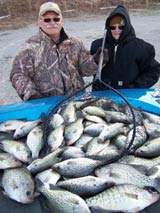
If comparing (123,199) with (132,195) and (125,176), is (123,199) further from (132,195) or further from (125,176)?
(125,176)

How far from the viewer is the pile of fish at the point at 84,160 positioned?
2.24m

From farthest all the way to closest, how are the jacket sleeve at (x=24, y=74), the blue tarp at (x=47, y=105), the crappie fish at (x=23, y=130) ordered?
the jacket sleeve at (x=24, y=74)
the blue tarp at (x=47, y=105)
the crappie fish at (x=23, y=130)

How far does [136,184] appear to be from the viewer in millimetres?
2340

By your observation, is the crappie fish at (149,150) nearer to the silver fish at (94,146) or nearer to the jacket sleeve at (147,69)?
the silver fish at (94,146)

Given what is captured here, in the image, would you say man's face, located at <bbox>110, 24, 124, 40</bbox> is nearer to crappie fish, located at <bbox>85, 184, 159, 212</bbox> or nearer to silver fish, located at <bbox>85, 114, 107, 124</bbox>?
silver fish, located at <bbox>85, 114, 107, 124</bbox>

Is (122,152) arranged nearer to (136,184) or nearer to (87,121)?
(136,184)

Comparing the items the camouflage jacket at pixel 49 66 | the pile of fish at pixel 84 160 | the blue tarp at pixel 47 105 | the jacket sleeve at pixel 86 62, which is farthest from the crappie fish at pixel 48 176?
the jacket sleeve at pixel 86 62

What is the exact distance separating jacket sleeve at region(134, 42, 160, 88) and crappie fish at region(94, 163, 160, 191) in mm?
2153

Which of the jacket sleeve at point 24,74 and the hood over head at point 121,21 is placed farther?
the hood over head at point 121,21

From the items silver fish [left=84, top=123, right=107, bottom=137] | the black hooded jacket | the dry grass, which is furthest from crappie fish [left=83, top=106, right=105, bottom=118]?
the dry grass

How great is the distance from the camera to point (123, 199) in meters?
2.21

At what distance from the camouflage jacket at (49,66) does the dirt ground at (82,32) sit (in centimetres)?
253

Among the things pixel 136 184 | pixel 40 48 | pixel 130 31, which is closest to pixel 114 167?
pixel 136 184

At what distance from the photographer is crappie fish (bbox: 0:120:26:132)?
3.17 metres
